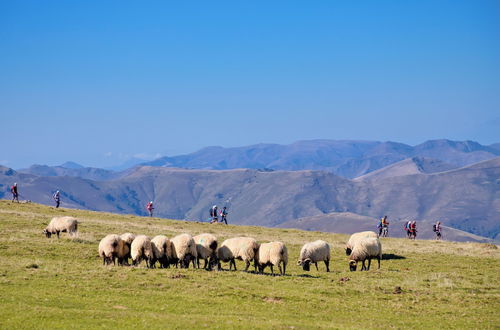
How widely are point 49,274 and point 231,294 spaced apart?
987 cm

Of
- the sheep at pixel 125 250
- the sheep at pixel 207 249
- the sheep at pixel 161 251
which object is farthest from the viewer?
the sheep at pixel 207 249

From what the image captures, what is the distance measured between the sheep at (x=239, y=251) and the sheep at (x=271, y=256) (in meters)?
0.38

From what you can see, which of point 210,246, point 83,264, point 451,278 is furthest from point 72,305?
point 451,278

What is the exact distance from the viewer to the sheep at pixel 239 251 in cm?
3472

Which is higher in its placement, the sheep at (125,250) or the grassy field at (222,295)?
the sheep at (125,250)

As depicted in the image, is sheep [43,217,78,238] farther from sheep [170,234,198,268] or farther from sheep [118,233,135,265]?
sheep [170,234,198,268]

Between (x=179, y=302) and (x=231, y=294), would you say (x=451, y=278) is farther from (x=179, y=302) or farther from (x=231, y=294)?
(x=179, y=302)

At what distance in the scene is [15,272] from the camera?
2805 centimetres

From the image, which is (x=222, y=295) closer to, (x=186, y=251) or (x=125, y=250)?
(x=186, y=251)

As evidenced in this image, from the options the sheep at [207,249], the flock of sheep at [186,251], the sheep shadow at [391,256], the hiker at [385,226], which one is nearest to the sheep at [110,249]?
the flock of sheep at [186,251]

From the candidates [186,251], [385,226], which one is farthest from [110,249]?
[385,226]

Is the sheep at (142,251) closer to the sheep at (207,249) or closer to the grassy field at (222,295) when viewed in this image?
the grassy field at (222,295)

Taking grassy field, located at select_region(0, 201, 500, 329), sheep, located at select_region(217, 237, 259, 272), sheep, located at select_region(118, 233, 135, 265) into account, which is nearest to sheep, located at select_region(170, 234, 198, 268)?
sheep, located at select_region(217, 237, 259, 272)

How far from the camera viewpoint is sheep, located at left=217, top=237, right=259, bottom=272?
34719mm
